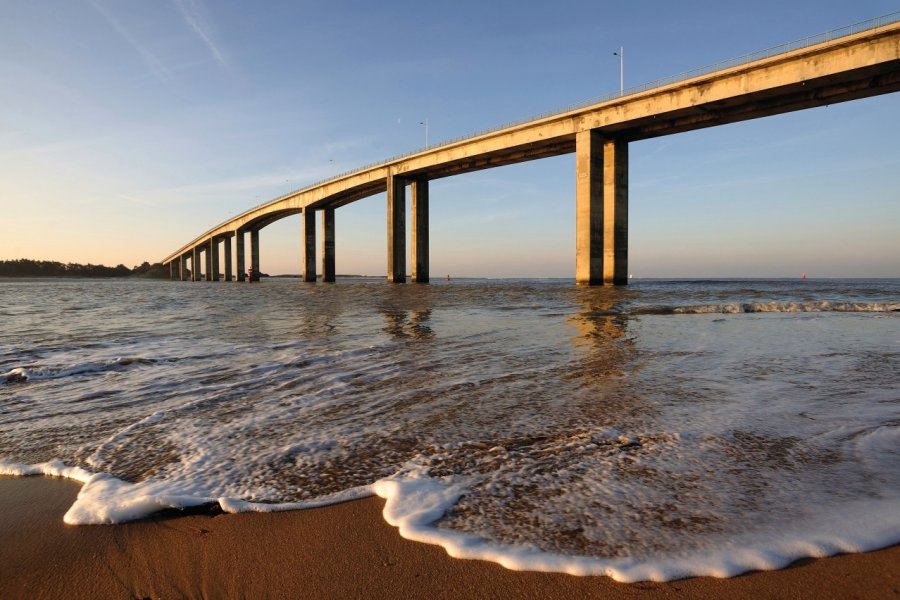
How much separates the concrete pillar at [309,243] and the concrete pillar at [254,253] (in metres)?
21.4

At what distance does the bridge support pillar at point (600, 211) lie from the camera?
3384 cm

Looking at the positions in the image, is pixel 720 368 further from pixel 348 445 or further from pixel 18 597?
pixel 18 597

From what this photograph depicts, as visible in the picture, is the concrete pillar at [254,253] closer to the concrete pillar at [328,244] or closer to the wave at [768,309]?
the concrete pillar at [328,244]

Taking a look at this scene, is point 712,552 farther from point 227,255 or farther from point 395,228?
point 227,255

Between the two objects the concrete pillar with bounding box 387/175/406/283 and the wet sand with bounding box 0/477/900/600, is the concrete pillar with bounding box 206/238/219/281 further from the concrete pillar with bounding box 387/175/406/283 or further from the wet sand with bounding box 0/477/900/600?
the wet sand with bounding box 0/477/900/600

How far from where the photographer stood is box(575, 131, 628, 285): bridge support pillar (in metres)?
33.8

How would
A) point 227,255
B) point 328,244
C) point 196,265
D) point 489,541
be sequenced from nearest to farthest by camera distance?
1. point 489,541
2. point 328,244
3. point 227,255
4. point 196,265

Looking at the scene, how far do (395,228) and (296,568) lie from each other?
49.6 metres

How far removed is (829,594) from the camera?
136cm

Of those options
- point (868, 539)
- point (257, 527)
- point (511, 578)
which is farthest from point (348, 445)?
point (868, 539)

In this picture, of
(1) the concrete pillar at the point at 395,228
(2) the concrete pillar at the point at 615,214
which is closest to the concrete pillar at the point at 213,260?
(1) the concrete pillar at the point at 395,228

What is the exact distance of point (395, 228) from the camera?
50062mm

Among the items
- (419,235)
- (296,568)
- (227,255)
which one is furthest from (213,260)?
(296,568)

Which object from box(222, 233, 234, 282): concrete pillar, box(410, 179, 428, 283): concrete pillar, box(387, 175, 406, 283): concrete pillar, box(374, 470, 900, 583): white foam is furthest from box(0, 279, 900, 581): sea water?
box(222, 233, 234, 282): concrete pillar
